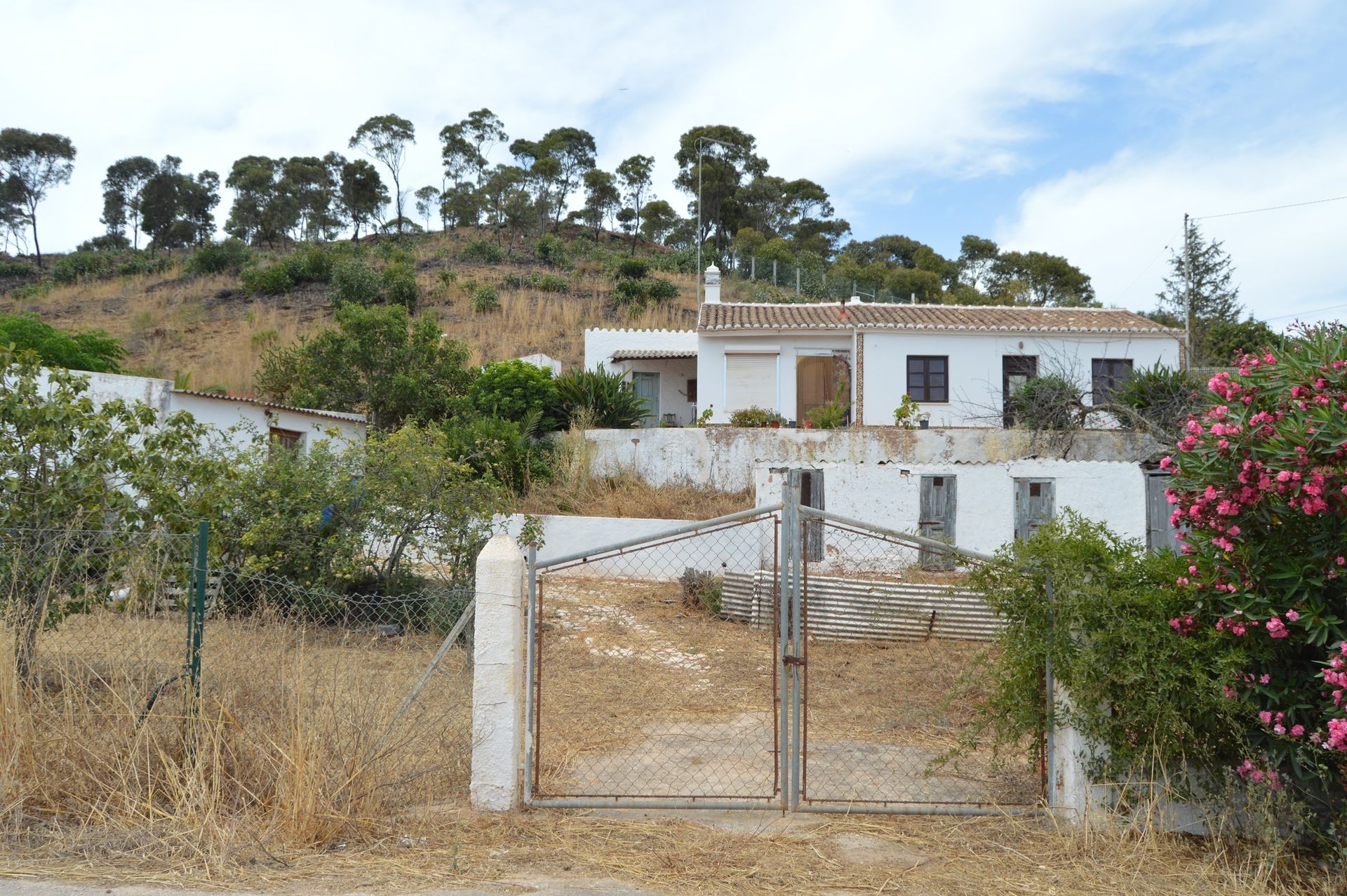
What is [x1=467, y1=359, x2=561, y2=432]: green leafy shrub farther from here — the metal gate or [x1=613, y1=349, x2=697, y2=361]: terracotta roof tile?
the metal gate

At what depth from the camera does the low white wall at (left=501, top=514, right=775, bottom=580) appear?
16125 mm

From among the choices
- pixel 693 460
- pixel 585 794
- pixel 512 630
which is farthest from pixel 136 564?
pixel 693 460

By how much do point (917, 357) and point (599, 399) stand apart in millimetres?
7630

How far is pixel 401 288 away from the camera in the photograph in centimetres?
3653

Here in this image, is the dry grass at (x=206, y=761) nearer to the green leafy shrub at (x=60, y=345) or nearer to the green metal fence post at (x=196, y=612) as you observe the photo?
the green metal fence post at (x=196, y=612)

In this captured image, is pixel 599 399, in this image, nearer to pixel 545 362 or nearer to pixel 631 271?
pixel 545 362

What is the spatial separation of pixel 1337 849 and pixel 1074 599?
1.65 m

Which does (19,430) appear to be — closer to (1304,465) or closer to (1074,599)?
(1074,599)

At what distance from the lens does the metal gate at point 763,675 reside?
578 cm

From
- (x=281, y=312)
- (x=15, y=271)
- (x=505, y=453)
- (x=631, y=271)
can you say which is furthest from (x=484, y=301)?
(x=15, y=271)

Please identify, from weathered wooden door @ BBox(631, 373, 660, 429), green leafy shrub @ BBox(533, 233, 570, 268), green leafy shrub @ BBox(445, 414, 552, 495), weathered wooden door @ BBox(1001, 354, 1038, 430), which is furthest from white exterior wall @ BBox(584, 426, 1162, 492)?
green leafy shrub @ BBox(533, 233, 570, 268)

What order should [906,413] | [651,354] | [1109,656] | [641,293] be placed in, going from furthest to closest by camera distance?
[641,293] → [651,354] → [906,413] → [1109,656]

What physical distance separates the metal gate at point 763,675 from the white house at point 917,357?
6736 mm

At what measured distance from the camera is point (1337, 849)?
4.73 meters
